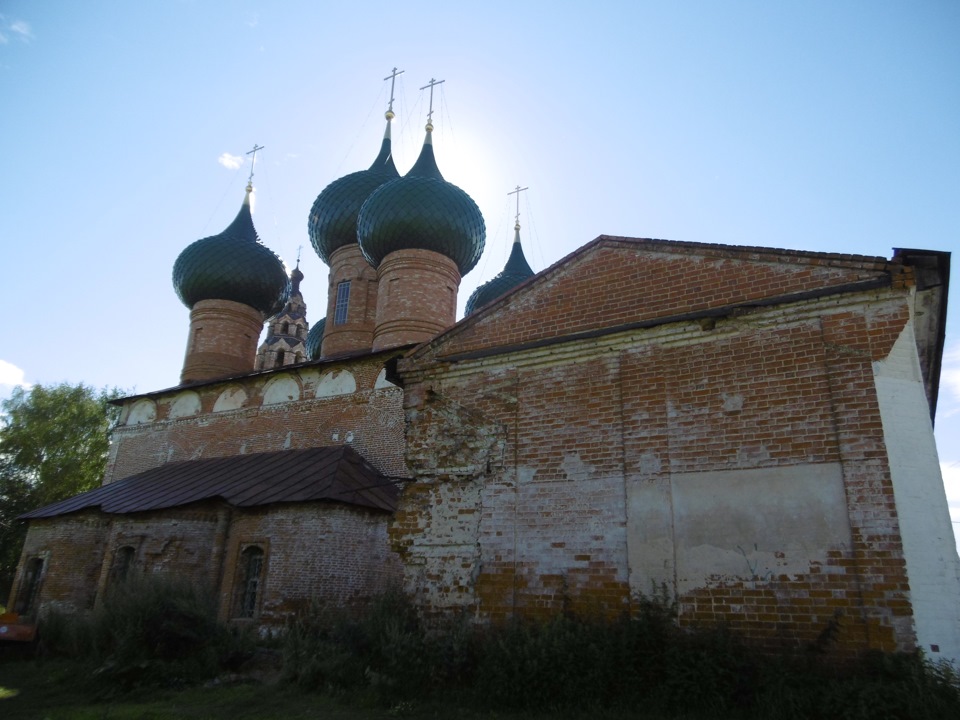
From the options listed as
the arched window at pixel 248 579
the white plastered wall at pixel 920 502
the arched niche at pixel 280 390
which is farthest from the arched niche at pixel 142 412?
the white plastered wall at pixel 920 502

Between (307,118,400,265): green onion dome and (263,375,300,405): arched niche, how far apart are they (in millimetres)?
→ 5905

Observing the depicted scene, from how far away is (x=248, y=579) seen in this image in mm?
12547

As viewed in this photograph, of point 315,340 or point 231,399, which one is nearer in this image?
point 231,399

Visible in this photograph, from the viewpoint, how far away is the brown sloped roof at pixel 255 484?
12.8 meters

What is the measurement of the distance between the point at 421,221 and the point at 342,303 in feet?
Result: 13.2

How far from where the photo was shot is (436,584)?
772cm

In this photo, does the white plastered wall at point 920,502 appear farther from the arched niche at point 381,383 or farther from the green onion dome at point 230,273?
the green onion dome at point 230,273

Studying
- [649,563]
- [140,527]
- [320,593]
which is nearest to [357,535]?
[320,593]

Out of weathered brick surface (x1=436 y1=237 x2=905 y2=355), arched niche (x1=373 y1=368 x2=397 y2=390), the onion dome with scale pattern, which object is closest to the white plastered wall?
weathered brick surface (x1=436 y1=237 x2=905 y2=355)

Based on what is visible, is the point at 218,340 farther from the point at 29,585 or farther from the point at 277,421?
the point at 29,585

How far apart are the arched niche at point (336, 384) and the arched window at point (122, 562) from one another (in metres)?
4.93

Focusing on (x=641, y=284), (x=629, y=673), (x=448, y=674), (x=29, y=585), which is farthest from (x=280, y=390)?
(x=629, y=673)

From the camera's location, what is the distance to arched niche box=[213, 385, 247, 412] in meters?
17.5

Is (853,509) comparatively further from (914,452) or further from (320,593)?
(320,593)
